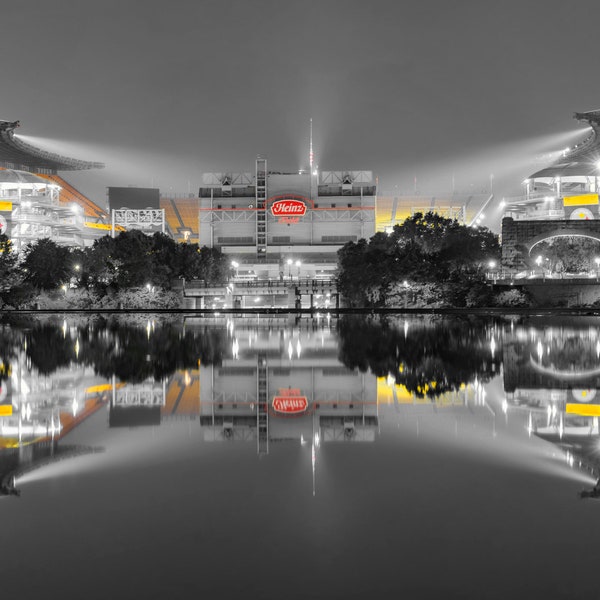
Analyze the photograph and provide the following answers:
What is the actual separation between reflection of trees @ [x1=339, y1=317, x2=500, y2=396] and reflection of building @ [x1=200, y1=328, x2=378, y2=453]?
2.97ft

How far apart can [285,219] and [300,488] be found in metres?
112

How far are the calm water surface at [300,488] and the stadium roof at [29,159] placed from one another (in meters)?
109

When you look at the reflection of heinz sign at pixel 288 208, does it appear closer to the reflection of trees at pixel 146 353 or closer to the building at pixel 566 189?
the building at pixel 566 189

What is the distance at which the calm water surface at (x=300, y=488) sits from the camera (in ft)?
14.3

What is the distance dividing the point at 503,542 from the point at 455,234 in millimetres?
62350

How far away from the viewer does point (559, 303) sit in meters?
65.4

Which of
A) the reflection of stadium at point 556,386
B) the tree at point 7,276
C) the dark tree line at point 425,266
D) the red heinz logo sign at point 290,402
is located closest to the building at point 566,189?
the dark tree line at point 425,266

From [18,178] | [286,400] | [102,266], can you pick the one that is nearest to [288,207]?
[18,178]

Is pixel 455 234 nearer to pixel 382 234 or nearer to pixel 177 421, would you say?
pixel 382 234

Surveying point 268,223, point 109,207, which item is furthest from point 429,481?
point 109,207

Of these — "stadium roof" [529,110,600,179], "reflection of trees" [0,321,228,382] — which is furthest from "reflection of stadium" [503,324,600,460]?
"stadium roof" [529,110,600,179]

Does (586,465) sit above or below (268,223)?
below

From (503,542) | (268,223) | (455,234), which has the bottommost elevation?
(503,542)

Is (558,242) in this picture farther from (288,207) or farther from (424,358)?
(424,358)
